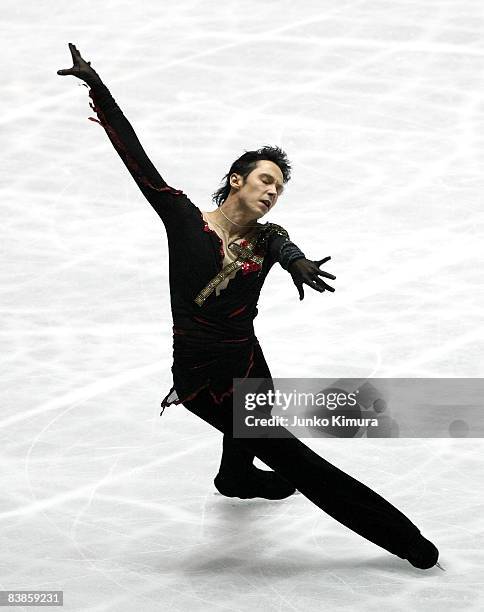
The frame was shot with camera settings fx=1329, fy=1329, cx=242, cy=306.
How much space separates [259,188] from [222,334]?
1.90 feet

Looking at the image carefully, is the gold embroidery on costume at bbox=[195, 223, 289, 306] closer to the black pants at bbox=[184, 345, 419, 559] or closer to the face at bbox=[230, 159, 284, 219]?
the face at bbox=[230, 159, 284, 219]

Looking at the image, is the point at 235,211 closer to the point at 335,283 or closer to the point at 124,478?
the point at 124,478

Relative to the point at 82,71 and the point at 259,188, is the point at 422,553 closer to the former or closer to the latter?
the point at 259,188

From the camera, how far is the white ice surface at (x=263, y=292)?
16.8 feet

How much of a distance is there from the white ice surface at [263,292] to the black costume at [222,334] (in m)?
0.22

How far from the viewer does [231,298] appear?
16.7ft

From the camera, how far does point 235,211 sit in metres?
5.15

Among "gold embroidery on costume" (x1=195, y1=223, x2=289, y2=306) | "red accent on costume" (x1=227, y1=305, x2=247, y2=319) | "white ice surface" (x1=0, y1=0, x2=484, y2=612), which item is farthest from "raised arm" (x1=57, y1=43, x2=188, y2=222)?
"white ice surface" (x1=0, y1=0, x2=484, y2=612)

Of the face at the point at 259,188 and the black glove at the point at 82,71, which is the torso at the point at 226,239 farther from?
the black glove at the point at 82,71

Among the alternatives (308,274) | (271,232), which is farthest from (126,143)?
(308,274)

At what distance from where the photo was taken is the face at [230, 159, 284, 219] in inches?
201

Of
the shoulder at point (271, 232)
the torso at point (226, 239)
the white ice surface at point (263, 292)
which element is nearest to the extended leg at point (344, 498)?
the white ice surface at point (263, 292)

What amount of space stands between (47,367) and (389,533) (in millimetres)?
2670

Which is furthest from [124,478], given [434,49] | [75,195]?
[434,49]
